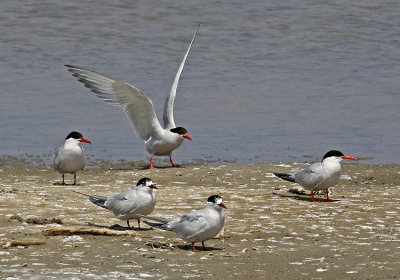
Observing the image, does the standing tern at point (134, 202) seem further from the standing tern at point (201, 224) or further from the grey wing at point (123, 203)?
the standing tern at point (201, 224)

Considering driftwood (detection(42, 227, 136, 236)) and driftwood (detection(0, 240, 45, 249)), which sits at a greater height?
driftwood (detection(42, 227, 136, 236))

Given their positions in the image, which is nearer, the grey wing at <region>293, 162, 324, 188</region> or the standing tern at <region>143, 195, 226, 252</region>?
the standing tern at <region>143, 195, 226, 252</region>

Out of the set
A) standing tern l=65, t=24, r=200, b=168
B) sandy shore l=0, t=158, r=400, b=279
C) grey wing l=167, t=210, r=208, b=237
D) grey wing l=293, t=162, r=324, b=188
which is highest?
standing tern l=65, t=24, r=200, b=168

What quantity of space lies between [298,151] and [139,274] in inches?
263

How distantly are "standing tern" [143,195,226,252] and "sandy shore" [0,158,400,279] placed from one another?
151mm

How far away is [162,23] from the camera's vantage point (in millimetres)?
24578

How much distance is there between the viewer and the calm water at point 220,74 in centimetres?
1270

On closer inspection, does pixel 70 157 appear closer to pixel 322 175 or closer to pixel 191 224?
pixel 322 175

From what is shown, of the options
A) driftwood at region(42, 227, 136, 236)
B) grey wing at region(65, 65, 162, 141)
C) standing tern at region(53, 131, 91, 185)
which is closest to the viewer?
driftwood at region(42, 227, 136, 236)

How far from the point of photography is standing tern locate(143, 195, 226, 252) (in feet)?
21.1

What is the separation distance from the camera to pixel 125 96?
1180 cm

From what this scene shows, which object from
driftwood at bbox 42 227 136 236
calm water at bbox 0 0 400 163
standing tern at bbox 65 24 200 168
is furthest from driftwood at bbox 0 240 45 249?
calm water at bbox 0 0 400 163

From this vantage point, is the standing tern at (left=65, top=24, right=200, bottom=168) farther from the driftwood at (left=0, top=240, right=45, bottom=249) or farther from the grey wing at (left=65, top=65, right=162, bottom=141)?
the driftwood at (left=0, top=240, right=45, bottom=249)

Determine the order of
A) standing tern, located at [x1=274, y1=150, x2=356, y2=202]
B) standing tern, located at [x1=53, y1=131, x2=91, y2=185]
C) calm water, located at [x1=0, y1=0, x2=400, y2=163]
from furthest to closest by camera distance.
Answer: calm water, located at [x1=0, y1=0, x2=400, y2=163] < standing tern, located at [x1=53, y1=131, x2=91, y2=185] < standing tern, located at [x1=274, y1=150, x2=356, y2=202]
